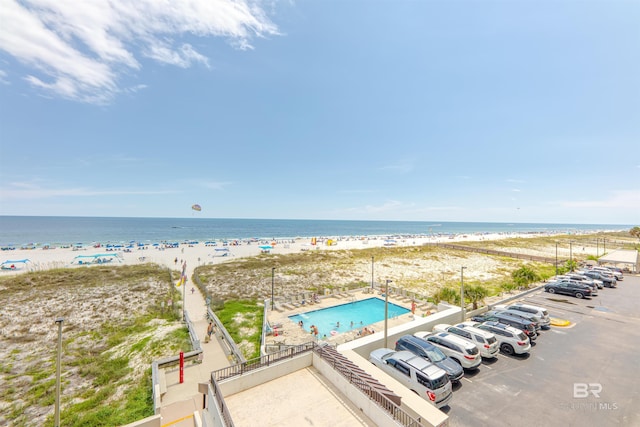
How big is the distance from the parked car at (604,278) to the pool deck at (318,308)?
76.4 ft

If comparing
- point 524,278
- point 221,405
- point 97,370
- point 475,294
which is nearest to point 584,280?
point 524,278

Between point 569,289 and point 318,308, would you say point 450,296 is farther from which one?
point 569,289

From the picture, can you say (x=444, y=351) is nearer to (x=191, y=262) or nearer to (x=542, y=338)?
(x=542, y=338)

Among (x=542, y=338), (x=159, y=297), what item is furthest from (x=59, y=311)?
(x=542, y=338)

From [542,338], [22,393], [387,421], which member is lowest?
[22,393]

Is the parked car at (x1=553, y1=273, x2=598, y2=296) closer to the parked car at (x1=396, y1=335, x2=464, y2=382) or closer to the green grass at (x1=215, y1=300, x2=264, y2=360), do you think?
the parked car at (x1=396, y1=335, x2=464, y2=382)

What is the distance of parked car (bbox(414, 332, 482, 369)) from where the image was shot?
14086mm

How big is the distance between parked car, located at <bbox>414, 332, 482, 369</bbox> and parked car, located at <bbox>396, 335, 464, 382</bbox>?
2.40ft

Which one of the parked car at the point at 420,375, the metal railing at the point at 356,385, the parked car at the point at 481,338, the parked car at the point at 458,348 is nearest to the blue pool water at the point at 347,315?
the parked car at the point at 481,338

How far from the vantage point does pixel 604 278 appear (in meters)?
32.2

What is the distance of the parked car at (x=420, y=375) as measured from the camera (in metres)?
11.1

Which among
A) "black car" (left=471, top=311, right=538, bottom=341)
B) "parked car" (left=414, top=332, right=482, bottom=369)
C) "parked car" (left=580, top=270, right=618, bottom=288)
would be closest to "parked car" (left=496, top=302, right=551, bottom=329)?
"black car" (left=471, top=311, right=538, bottom=341)

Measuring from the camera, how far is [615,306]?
24734 millimetres

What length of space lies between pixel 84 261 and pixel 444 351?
239 ft
